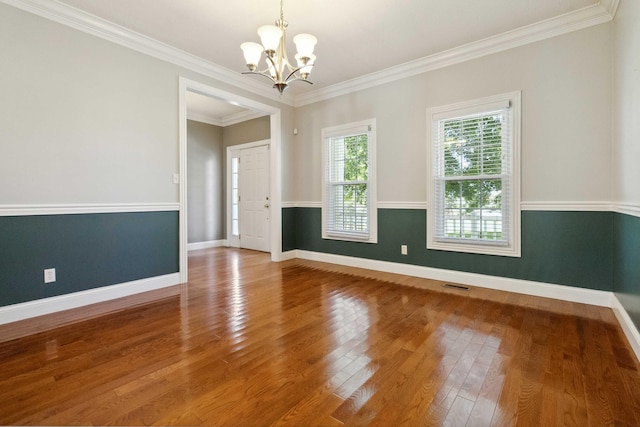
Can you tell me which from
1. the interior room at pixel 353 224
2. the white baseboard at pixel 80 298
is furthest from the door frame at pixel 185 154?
the white baseboard at pixel 80 298

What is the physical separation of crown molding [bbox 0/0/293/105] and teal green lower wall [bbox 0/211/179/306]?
1798mm

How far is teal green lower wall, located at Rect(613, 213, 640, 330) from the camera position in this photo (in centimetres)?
212

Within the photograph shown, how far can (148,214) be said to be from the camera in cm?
349

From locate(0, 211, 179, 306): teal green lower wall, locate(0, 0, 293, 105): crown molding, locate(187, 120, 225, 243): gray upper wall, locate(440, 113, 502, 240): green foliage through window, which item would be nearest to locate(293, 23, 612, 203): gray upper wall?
locate(440, 113, 502, 240): green foliage through window

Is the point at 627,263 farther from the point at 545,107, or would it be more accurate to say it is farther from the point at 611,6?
the point at 611,6

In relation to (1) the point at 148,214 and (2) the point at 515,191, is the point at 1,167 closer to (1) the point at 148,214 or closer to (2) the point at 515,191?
(1) the point at 148,214

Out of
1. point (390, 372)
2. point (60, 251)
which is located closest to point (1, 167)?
point (60, 251)

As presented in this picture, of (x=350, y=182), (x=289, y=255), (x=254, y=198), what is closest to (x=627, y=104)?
(x=350, y=182)

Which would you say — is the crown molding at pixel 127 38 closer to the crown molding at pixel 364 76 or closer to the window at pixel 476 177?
the crown molding at pixel 364 76

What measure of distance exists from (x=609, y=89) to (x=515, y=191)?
3.86 ft

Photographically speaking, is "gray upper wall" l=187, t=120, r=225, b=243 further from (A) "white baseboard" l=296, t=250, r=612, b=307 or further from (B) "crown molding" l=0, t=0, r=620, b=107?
(A) "white baseboard" l=296, t=250, r=612, b=307

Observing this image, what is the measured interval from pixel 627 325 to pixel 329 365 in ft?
7.45

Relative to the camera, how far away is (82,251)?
9.82ft

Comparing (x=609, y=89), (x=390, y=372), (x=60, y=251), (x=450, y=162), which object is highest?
(x=609, y=89)
